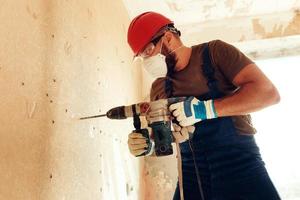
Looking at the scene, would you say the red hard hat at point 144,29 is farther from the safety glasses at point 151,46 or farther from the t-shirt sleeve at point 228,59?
the t-shirt sleeve at point 228,59

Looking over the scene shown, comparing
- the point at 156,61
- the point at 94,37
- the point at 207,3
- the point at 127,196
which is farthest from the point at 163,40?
the point at 207,3

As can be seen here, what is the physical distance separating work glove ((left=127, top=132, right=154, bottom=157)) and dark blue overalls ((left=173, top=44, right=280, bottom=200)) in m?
0.15

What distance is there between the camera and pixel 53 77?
1058 mm

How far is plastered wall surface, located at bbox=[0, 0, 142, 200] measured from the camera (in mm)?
823

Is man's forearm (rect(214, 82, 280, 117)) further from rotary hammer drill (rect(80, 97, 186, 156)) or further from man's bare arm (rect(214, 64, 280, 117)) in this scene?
rotary hammer drill (rect(80, 97, 186, 156))

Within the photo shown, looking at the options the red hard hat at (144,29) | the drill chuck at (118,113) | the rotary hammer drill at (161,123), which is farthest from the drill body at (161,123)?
the red hard hat at (144,29)

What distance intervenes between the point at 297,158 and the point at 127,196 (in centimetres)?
151

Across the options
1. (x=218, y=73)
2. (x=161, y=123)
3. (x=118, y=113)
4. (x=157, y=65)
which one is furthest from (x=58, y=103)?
(x=218, y=73)

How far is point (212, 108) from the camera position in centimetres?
113

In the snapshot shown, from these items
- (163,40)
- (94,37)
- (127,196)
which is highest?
(94,37)

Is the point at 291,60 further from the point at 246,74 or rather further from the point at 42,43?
the point at 42,43

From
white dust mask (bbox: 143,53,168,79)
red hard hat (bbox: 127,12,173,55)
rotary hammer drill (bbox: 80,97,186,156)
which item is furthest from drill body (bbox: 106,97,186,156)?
red hard hat (bbox: 127,12,173,55)

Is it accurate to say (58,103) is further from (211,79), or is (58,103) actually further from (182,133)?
(211,79)

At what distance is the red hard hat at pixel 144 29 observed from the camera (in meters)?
1.38
